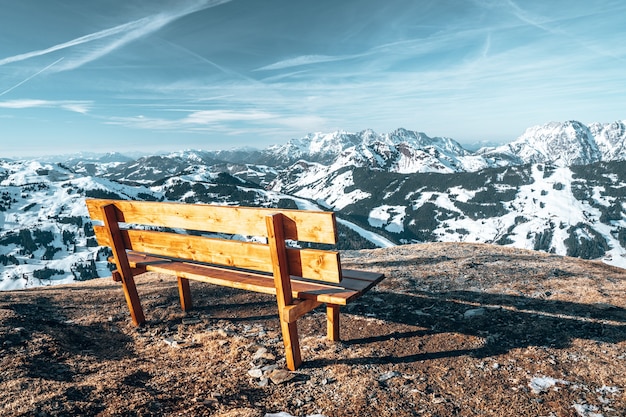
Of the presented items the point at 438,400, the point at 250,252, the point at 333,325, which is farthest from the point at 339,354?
the point at 250,252

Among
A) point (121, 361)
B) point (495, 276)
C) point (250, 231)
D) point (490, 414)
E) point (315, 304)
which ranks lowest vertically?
point (495, 276)

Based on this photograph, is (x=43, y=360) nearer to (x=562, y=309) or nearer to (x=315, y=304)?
(x=315, y=304)

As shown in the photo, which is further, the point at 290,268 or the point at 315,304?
the point at 315,304

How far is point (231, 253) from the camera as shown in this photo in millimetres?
6953

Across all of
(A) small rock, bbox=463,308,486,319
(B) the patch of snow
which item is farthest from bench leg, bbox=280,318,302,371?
(A) small rock, bbox=463,308,486,319

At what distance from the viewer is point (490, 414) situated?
550 cm

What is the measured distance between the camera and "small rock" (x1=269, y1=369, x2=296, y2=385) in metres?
6.46

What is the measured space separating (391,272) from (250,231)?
971cm

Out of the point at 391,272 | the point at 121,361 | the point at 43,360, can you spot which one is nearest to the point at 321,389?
the point at 121,361

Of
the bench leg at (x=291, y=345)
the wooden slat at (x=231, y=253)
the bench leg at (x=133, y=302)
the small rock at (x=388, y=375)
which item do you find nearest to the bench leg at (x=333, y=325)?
the bench leg at (x=291, y=345)

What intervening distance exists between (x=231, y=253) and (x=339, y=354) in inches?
129

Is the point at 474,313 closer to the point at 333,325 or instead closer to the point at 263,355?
the point at 333,325

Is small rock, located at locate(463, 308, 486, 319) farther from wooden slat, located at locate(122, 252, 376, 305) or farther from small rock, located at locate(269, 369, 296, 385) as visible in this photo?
small rock, located at locate(269, 369, 296, 385)

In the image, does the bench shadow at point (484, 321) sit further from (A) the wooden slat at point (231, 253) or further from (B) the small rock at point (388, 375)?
(A) the wooden slat at point (231, 253)
